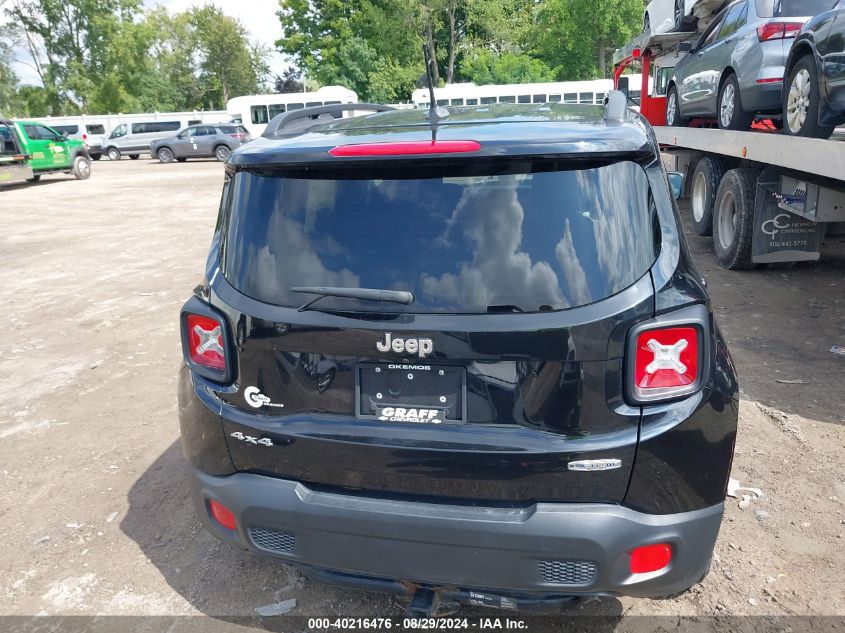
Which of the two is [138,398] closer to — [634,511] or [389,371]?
[389,371]

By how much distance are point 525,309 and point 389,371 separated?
0.47 m

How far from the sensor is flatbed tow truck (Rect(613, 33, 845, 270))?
5.63 meters

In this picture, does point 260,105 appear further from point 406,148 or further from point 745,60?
point 406,148

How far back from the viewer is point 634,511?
6.94 feet

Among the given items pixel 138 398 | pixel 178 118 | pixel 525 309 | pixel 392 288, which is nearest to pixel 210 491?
pixel 392 288

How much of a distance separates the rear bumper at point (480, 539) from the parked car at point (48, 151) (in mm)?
22606

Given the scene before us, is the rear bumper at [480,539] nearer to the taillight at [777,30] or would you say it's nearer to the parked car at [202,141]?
the taillight at [777,30]

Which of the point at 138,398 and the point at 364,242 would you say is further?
the point at 138,398

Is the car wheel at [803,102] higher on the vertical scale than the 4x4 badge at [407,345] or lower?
higher

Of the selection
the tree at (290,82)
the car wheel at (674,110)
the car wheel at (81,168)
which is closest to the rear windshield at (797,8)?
the car wheel at (674,110)

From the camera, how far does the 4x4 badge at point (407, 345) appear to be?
2.12 m

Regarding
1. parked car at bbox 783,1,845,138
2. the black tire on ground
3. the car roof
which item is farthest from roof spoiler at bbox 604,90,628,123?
A: the black tire on ground

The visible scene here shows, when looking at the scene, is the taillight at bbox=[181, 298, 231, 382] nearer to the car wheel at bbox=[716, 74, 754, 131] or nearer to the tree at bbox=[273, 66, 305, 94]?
the car wheel at bbox=[716, 74, 754, 131]

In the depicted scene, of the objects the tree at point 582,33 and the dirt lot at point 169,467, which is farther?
the tree at point 582,33
